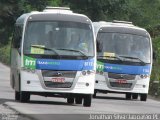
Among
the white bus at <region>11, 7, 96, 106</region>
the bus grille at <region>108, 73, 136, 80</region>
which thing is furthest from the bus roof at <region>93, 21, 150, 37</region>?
the white bus at <region>11, 7, 96, 106</region>

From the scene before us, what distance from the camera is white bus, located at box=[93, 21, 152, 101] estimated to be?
2988 centimetres

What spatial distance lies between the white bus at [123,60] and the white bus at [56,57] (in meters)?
5.61

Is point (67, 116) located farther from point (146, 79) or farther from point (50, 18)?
point (146, 79)

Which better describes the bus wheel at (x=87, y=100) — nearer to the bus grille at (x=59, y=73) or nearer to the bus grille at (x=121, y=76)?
the bus grille at (x=59, y=73)

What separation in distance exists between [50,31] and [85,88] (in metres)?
2.03

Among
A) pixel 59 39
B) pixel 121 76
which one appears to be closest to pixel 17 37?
pixel 59 39

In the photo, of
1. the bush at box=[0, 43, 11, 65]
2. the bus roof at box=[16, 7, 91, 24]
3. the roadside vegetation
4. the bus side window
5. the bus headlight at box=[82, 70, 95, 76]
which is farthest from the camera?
the bush at box=[0, 43, 11, 65]

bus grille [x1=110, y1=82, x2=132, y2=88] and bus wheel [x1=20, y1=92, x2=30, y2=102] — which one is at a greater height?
bus wheel [x1=20, y1=92, x2=30, y2=102]

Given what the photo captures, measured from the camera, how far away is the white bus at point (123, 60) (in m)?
29.9

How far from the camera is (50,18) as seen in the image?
79.4 feet

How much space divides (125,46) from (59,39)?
7.33 metres

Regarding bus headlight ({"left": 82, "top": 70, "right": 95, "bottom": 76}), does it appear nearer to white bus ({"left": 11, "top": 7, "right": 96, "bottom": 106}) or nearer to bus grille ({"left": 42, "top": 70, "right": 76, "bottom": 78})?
white bus ({"left": 11, "top": 7, "right": 96, "bottom": 106})

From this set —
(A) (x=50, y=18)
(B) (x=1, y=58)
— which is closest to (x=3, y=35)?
(B) (x=1, y=58)

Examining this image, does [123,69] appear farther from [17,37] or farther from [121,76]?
[17,37]
